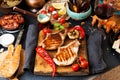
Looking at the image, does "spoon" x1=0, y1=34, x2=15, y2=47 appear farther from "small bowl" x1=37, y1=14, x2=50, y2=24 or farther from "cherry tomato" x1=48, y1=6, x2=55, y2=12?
"cherry tomato" x1=48, y1=6, x2=55, y2=12

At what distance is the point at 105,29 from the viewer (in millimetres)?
1165

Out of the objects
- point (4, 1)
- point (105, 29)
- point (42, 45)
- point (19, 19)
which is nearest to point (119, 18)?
point (105, 29)

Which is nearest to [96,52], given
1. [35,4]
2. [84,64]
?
[84,64]

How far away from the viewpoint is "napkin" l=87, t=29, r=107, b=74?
1.00 meters

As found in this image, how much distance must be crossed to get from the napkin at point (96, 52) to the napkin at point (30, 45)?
0.92 feet

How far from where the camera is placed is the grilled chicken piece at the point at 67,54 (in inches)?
39.1

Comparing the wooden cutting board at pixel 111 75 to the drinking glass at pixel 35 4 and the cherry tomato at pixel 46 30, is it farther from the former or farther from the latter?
the drinking glass at pixel 35 4

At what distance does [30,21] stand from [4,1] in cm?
21

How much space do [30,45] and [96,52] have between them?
0.34 m

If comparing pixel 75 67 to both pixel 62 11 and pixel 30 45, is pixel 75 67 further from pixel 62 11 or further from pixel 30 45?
pixel 62 11

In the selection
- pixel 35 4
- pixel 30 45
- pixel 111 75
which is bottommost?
pixel 111 75

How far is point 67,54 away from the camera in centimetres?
102

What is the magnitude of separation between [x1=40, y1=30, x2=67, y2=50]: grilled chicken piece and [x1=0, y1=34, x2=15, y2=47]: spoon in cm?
19

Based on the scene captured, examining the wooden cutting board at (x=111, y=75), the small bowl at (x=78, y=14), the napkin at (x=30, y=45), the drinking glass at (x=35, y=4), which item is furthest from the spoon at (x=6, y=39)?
the wooden cutting board at (x=111, y=75)
